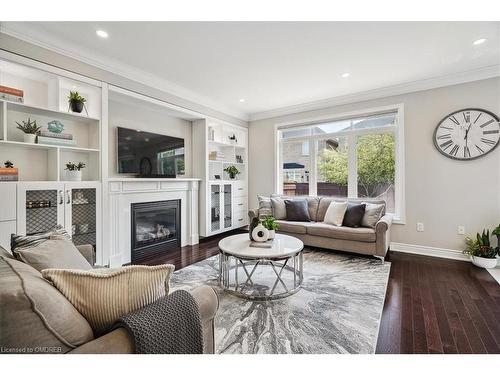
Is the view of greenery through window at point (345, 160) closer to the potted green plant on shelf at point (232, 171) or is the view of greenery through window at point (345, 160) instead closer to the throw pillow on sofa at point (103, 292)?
the potted green plant on shelf at point (232, 171)

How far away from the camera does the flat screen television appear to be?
342 centimetres

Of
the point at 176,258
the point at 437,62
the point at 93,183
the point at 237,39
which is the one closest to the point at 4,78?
the point at 93,183

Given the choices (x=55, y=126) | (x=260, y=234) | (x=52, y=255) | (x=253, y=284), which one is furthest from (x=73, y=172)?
(x=253, y=284)

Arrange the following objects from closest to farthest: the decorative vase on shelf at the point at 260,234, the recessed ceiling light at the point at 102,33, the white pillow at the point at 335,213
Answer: the recessed ceiling light at the point at 102,33, the decorative vase on shelf at the point at 260,234, the white pillow at the point at 335,213

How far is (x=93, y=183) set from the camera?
279 centimetres

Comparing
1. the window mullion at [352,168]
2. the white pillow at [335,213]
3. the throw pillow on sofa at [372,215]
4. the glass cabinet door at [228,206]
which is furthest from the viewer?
the glass cabinet door at [228,206]

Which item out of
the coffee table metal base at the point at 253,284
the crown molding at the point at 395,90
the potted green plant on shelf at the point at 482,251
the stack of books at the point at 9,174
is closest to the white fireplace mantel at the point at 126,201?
the stack of books at the point at 9,174

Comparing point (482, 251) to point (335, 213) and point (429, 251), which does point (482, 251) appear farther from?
point (335, 213)

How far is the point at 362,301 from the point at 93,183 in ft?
10.4

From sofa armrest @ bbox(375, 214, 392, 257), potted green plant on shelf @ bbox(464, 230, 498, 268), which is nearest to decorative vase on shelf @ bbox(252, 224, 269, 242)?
sofa armrest @ bbox(375, 214, 392, 257)

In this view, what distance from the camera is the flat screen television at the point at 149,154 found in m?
3.42

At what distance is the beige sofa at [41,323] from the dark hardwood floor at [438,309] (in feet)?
5.54

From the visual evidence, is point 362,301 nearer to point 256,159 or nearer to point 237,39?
point 237,39

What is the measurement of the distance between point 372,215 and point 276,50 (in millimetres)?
2623
